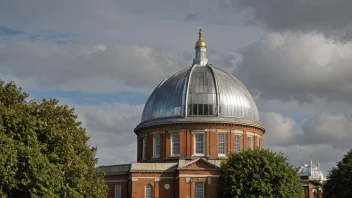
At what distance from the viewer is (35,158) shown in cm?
4947

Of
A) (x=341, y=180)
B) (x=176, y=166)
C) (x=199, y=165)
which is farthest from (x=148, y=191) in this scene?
(x=341, y=180)

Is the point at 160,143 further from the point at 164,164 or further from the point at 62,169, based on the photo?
the point at 62,169

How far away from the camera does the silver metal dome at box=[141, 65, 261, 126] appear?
83438 millimetres

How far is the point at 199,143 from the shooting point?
82.9 m

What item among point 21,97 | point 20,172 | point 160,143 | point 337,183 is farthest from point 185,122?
point 20,172

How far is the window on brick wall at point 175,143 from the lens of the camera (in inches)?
3268

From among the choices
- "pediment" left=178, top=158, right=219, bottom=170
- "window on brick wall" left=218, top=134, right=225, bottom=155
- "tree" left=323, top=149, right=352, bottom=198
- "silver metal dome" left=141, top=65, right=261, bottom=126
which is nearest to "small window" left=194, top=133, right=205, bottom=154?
"window on brick wall" left=218, top=134, right=225, bottom=155

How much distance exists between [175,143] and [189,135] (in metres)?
2.03

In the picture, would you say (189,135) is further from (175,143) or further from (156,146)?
(156,146)

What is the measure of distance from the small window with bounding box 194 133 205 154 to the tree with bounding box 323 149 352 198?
14.9m

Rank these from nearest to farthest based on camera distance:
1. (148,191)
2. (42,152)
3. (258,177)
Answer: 1. (42,152)
2. (258,177)
3. (148,191)

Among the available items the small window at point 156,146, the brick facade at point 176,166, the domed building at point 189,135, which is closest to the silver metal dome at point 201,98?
the domed building at point 189,135

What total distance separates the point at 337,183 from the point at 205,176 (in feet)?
50.7

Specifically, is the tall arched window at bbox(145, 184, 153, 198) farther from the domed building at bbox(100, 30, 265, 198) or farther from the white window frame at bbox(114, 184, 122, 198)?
the white window frame at bbox(114, 184, 122, 198)
